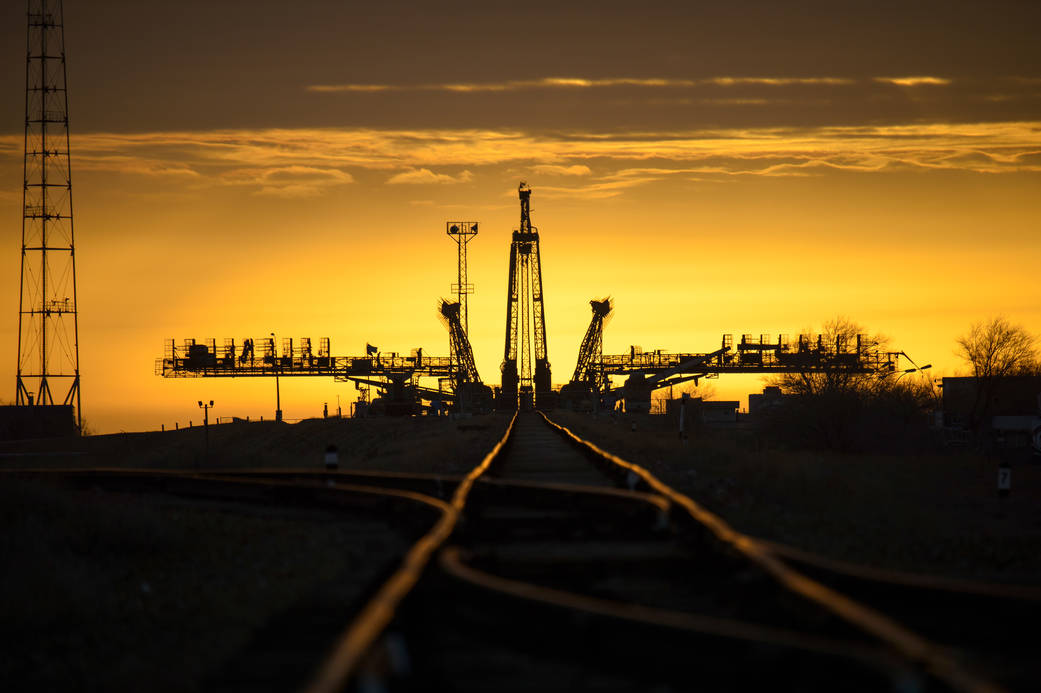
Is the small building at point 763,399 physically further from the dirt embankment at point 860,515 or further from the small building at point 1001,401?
the dirt embankment at point 860,515

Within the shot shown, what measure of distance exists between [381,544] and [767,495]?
7014 mm

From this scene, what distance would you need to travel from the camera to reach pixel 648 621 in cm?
543

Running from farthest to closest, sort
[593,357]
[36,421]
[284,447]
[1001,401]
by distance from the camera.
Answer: [593,357] < [1001,401] < [36,421] < [284,447]

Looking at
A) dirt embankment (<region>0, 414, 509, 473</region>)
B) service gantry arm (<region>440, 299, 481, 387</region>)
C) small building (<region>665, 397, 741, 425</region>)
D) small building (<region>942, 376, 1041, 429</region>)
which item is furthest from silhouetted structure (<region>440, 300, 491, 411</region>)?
small building (<region>942, 376, 1041, 429</region>)

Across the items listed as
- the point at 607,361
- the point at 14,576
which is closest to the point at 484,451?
the point at 14,576

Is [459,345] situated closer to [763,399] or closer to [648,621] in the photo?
[763,399]

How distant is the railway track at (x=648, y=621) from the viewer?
15.4 feet


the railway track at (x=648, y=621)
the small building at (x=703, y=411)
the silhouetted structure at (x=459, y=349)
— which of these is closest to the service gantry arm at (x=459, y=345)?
the silhouetted structure at (x=459, y=349)

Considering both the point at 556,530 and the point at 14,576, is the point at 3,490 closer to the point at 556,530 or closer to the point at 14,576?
the point at 14,576

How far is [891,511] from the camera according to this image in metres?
18.0

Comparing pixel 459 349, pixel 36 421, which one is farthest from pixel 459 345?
pixel 36 421

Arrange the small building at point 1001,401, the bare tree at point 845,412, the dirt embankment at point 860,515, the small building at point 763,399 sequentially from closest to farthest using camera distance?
the dirt embankment at point 860,515, the bare tree at point 845,412, the small building at point 1001,401, the small building at point 763,399

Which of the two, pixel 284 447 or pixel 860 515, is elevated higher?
pixel 860 515

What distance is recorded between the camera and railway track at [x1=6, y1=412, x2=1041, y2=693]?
4703 millimetres
